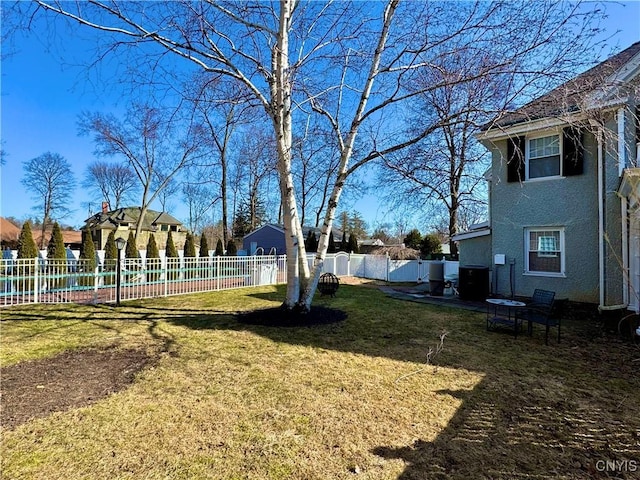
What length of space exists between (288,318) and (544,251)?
7537mm

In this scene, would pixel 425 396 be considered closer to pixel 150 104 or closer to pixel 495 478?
pixel 495 478

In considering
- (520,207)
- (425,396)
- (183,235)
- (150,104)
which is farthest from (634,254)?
(183,235)

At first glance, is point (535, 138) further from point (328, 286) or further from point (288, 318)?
point (288, 318)

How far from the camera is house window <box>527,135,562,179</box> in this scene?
29.3 feet

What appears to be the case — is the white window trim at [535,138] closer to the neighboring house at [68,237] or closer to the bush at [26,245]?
the bush at [26,245]

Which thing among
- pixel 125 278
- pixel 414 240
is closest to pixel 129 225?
pixel 125 278

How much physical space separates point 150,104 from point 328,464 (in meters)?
6.97

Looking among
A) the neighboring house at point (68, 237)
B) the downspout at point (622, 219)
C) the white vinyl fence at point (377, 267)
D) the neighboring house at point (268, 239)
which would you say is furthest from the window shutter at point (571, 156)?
the neighboring house at point (68, 237)

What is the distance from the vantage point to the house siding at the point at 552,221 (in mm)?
8359

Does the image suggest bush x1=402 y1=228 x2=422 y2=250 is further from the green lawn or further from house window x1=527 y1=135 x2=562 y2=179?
the green lawn

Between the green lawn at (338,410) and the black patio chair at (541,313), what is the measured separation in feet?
1.06

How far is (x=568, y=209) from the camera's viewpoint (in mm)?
8727

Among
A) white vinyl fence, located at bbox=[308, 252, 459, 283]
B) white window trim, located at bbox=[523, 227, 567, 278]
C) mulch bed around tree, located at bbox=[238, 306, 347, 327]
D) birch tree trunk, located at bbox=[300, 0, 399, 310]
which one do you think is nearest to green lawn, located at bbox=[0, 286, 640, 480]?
mulch bed around tree, located at bbox=[238, 306, 347, 327]

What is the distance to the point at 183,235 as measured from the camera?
40.0m
